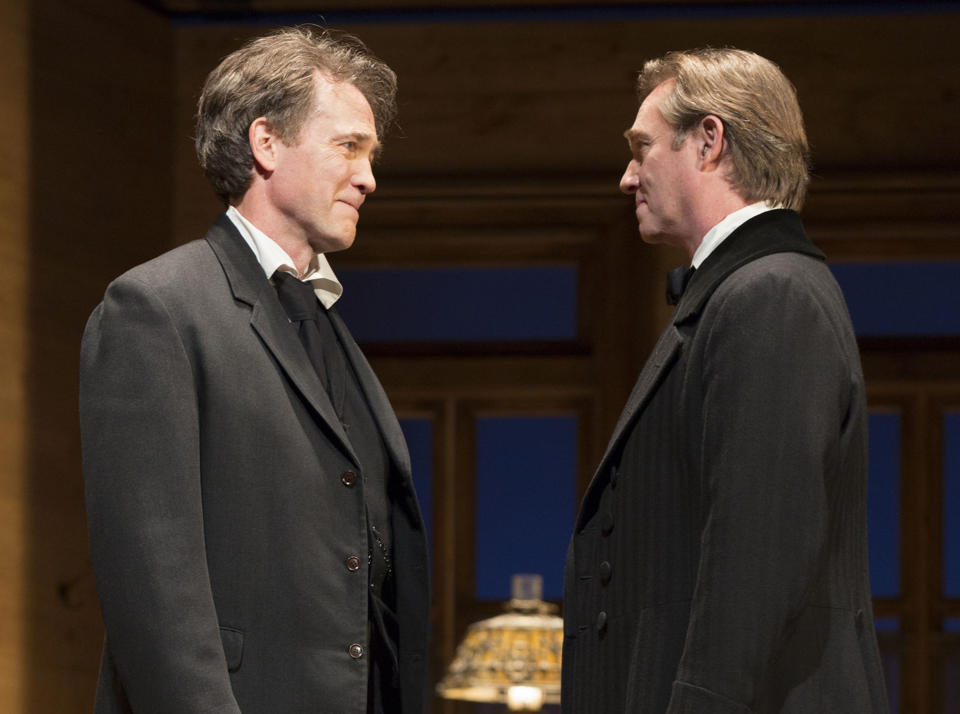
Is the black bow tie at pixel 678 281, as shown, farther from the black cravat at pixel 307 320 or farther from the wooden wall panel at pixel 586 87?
the wooden wall panel at pixel 586 87

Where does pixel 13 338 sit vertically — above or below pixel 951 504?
above

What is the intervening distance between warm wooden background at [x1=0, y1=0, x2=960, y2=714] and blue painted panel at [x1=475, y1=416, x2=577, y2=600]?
7cm

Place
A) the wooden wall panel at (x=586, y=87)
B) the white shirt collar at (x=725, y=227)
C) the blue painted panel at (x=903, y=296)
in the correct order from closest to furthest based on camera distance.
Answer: the white shirt collar at (x=725, y=227) < the wooden wall panel at (x=586, y=87) < the blue painted panel at (x=903, y=296)

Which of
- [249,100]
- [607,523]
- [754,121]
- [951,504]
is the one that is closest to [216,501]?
[607,523]

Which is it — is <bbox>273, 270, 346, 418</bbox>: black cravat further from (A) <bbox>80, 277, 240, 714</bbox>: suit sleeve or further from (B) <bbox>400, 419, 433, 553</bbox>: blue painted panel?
(B) <bbox>400, 419, 433, 553</bbox>: blue painted panel

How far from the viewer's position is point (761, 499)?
174 cm

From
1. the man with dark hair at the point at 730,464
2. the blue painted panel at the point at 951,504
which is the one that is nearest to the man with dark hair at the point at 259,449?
the man with dark hair at the point at 730,464

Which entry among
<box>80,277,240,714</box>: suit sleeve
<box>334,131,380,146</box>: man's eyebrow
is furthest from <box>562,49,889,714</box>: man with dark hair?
<box>80,277,240,714</box>: suit sleeve

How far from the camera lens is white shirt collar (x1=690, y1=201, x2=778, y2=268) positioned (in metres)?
2.01

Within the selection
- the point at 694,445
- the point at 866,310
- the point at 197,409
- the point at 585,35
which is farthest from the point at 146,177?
Result: the point at 694,445

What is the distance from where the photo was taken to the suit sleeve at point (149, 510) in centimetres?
188

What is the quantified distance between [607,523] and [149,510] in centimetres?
63

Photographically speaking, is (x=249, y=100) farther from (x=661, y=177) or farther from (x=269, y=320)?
(x=661, y=177)

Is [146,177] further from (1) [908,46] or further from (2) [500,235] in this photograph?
(1) [908,46]
